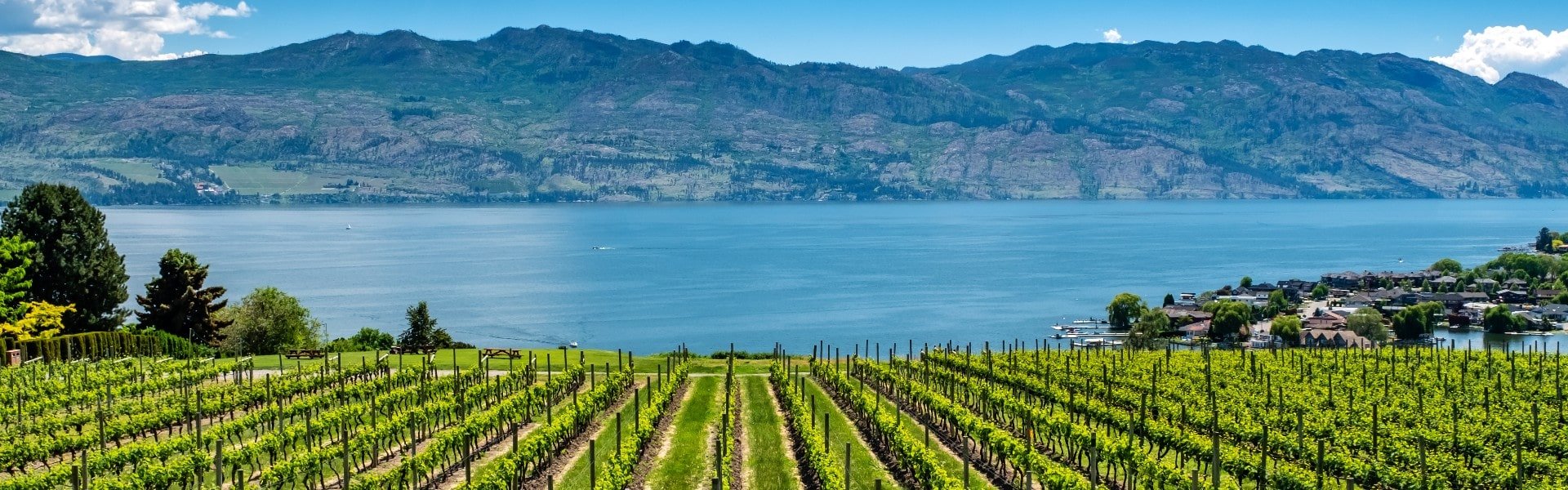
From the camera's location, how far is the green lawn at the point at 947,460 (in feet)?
94.4

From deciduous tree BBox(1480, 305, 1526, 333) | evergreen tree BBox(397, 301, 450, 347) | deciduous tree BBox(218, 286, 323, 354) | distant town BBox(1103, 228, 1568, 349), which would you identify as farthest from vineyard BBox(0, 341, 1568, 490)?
deciduous tree BBox(1480, 305, 1526, 333)

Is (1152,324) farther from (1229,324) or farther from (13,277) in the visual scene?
(13,277)

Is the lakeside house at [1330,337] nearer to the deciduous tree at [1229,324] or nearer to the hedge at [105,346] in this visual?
the deciduous tree at [1229,324]

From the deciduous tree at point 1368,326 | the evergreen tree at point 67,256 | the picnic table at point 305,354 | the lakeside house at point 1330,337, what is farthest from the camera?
the deciduous tree at point 1368,326

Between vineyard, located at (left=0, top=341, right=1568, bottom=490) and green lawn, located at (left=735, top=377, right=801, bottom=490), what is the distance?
0.34 ft

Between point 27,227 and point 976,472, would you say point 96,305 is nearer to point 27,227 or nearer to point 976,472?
point 27,227

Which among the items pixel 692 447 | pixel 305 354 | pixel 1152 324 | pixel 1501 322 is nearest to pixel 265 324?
pixel 305 354

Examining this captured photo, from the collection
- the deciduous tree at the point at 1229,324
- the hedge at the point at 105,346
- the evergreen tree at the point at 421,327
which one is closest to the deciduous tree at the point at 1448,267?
the deciduous tree at the point at 1229,324

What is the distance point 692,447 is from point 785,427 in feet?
14.8

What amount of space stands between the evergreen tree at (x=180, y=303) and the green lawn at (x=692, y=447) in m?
34.0

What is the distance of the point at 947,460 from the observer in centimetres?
3156

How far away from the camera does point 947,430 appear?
120 ft

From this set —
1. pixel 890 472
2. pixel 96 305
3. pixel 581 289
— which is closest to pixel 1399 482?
pixel 890 472

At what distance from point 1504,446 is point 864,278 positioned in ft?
484
